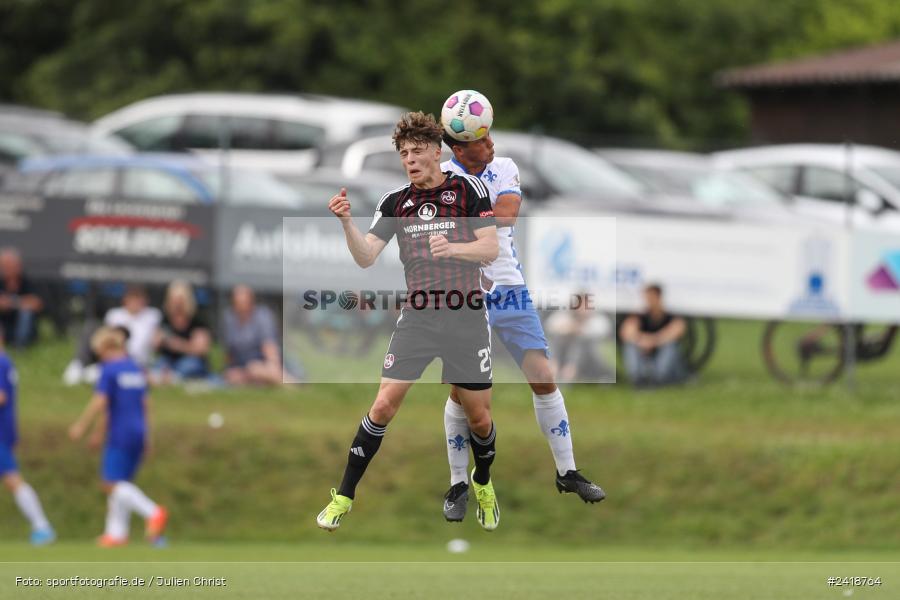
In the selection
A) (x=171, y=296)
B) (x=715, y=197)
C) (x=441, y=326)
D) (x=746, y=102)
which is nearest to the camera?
(x=441, y=326)

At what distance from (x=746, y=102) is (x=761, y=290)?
1759 centimetres

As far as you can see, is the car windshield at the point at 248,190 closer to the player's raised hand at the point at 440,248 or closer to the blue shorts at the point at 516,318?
the blue shorts at the point at 516,318

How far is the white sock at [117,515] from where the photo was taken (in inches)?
729

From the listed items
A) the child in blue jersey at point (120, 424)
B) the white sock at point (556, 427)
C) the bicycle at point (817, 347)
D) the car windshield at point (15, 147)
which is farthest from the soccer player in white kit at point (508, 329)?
the car windshield at point (15, 147)

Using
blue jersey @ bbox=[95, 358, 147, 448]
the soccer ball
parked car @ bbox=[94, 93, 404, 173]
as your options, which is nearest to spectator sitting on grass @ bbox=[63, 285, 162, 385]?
blue jersey @ bbox=[95, 358, 147, 448]

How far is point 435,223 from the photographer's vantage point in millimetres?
9398

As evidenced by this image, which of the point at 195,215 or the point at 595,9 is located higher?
the point at 595,9

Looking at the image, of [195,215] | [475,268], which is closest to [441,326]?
[475,268]

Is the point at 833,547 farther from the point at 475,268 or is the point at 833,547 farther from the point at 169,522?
the point at 475,268

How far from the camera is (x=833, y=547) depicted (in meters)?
19.2

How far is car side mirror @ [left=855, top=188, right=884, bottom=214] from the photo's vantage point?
2100 cm

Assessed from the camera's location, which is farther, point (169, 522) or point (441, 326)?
point (169, 522)

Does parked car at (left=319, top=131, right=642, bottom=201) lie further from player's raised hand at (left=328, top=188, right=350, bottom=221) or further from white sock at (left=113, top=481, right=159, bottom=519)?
player's raised hand at (left=328, top=188, right=350, bottom=221)

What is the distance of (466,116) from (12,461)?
1067 centimetres
